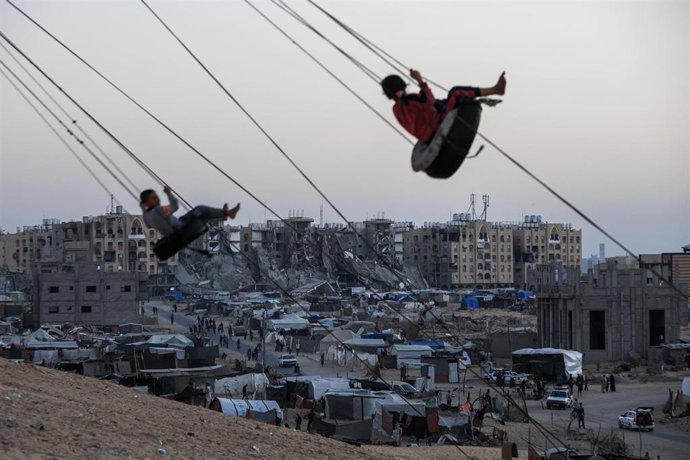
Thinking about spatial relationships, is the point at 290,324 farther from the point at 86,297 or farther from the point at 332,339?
the point at 86,297

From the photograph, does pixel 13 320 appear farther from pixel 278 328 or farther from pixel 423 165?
pixel 423 165

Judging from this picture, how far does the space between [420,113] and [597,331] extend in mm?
39328

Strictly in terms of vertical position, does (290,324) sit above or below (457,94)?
→ below

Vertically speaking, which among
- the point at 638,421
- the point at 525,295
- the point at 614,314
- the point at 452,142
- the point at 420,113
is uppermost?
the point at 420,113

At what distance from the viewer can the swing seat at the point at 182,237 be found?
7754 millimetres

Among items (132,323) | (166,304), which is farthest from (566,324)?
(166,304)

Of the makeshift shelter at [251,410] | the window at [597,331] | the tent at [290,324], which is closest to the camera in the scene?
the makeshift shelter at [251,410]

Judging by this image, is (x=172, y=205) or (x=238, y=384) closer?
(x=172, y=205)

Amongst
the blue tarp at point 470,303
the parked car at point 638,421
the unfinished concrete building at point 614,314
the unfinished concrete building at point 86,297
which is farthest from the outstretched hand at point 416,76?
the blue tarp at point 470,303

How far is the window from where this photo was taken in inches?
1752

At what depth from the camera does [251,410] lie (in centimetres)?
2233

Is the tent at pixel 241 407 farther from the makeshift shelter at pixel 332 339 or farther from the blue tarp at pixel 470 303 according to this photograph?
the blue tarp at pixel 470 303

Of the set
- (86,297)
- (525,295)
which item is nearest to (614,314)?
(86,297)

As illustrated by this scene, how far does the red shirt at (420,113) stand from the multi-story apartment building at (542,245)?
12879 cm
